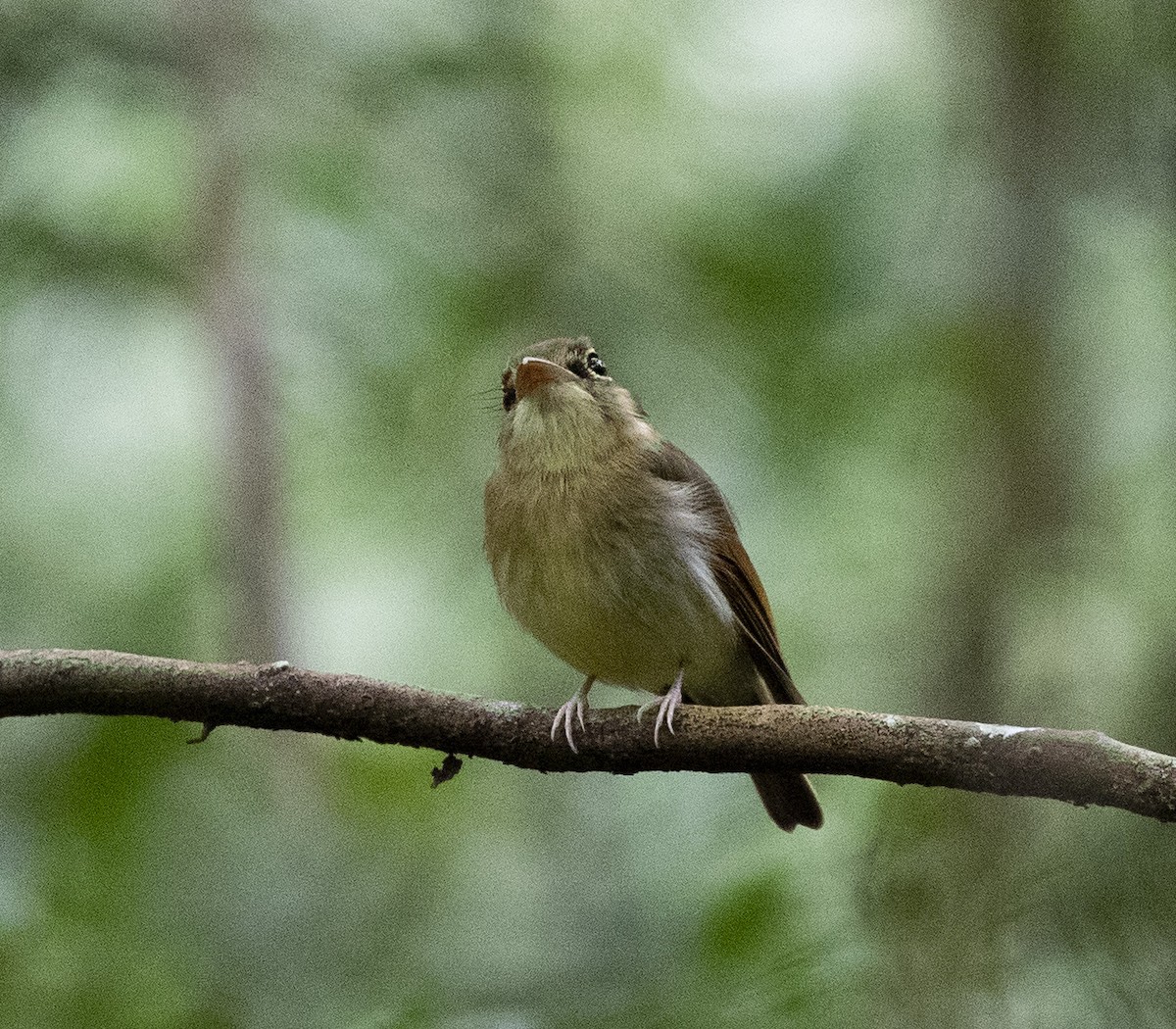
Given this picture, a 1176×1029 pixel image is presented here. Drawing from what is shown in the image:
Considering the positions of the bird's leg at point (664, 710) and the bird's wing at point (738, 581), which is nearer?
the bird's leg at point (664, 710)

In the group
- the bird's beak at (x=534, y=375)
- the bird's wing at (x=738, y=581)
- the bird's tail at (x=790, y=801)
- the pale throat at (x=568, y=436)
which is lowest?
the bird's tail at (x=790, y=801)

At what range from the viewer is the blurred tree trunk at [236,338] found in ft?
17.5

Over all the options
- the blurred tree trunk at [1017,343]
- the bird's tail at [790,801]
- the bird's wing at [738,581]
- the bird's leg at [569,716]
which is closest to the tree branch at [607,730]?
the bird's leg at [569,716]

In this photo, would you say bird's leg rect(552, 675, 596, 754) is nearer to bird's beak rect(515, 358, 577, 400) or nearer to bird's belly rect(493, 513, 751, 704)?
bird's belly rect(493, 513, 751, 704)

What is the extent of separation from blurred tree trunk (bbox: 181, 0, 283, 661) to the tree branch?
224 centimetres

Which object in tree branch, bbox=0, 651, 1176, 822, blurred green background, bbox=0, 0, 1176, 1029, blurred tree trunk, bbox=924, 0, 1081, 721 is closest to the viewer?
tree branch, bbox=0, 651, 1176, 822

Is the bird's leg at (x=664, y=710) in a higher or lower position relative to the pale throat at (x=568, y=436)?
lower

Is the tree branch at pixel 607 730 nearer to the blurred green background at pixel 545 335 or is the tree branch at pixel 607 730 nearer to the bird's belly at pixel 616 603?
the blurred green background at pixel 545 335

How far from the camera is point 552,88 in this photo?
6926 millimetres

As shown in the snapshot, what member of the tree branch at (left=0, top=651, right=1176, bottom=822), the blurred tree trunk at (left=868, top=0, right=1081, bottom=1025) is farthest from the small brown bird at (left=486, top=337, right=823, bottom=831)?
the blurred tree trunk at (left=868, top=0, right=1081, bottom=1025)

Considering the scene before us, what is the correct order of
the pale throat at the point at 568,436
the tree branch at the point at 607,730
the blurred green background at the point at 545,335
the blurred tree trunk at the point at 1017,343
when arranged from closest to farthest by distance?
1. the tree branch at the point at 607,730
2. the pale throat at the point at 568,436
3. the blurred green background at the point at 545,335
4. the blurred tree trunk at the point at 1017,343

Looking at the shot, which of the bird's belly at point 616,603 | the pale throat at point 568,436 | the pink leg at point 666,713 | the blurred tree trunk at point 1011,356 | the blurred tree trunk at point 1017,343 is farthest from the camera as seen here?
the blurred tree trunk at point 1017,343

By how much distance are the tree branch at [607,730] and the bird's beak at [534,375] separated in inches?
57.3

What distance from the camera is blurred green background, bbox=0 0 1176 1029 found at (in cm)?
475
